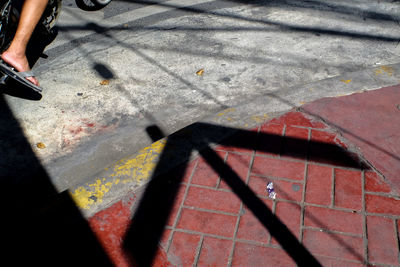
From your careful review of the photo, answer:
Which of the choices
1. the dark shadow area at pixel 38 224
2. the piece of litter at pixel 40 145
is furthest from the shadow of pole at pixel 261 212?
the piece of litter at pixel 40 145

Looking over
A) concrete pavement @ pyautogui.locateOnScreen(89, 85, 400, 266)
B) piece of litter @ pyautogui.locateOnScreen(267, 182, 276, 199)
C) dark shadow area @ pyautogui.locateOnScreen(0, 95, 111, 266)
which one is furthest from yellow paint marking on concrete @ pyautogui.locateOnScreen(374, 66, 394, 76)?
dark shadow area @ pyautogui.locateOnScreen(0, 95, 111, 266)

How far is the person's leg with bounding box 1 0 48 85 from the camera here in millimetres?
3672

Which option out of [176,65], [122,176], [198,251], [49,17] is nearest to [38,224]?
[122,176]

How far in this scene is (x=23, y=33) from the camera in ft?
12.3

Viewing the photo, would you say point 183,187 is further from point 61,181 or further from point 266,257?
point 61,181

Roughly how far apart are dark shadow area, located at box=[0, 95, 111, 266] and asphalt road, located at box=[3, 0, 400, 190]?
11cm

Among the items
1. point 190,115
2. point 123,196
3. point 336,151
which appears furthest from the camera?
point 190,115

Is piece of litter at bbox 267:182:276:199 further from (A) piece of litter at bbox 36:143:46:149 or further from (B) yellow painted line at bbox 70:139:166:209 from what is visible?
(A) piece of litter at bbox 36:143:46:149

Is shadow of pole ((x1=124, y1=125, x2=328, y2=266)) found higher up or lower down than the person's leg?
lower down

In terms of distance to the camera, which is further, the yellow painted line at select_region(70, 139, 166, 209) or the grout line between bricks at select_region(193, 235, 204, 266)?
the yellow painted line at select_region(70, 139, 166, 209)

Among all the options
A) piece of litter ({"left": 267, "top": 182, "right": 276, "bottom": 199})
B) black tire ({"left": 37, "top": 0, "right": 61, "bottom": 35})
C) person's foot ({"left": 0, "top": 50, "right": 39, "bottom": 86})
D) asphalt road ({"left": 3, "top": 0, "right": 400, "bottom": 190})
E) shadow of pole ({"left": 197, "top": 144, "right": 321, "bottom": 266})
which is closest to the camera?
shadow of pole ({"left": 197, "top": 144, "right": 321, "bottom": 266})

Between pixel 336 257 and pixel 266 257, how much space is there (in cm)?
40

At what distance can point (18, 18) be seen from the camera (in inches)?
153

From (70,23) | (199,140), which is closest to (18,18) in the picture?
(70,23)
